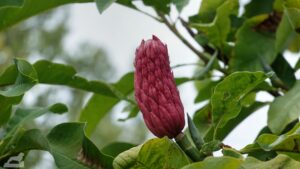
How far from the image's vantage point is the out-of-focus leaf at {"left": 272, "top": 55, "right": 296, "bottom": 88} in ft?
4.83

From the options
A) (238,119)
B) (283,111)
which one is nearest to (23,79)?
(283,111)

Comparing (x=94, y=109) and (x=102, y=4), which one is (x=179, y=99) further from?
(x=94, y=109)

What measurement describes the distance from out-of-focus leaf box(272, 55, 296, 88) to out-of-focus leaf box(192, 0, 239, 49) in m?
0.12

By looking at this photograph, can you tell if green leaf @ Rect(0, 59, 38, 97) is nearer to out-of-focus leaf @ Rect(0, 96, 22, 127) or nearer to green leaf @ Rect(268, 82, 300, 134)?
out-of-focus leaf @ Rect(0, 96, 22, 127)

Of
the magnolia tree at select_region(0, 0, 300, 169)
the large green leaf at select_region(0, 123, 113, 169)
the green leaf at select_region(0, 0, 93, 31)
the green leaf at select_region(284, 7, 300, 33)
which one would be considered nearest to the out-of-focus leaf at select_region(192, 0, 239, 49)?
the magnolia tree at select_region(0, 0, 300, 169)

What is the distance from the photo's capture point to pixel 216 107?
Result: 1.11 m

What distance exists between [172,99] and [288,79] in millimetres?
545

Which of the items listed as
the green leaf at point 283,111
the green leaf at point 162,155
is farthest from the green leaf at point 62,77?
the green leaf at point 162,155

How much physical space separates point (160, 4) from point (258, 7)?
0.73 ft

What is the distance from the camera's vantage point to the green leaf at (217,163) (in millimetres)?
919

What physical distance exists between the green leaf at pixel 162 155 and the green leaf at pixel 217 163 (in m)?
0.07

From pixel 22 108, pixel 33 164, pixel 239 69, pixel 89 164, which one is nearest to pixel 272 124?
pixel 239 69

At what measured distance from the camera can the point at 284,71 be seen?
1.49 m

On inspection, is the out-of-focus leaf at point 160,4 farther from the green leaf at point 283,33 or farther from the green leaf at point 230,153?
the green leaf at point 230,153
